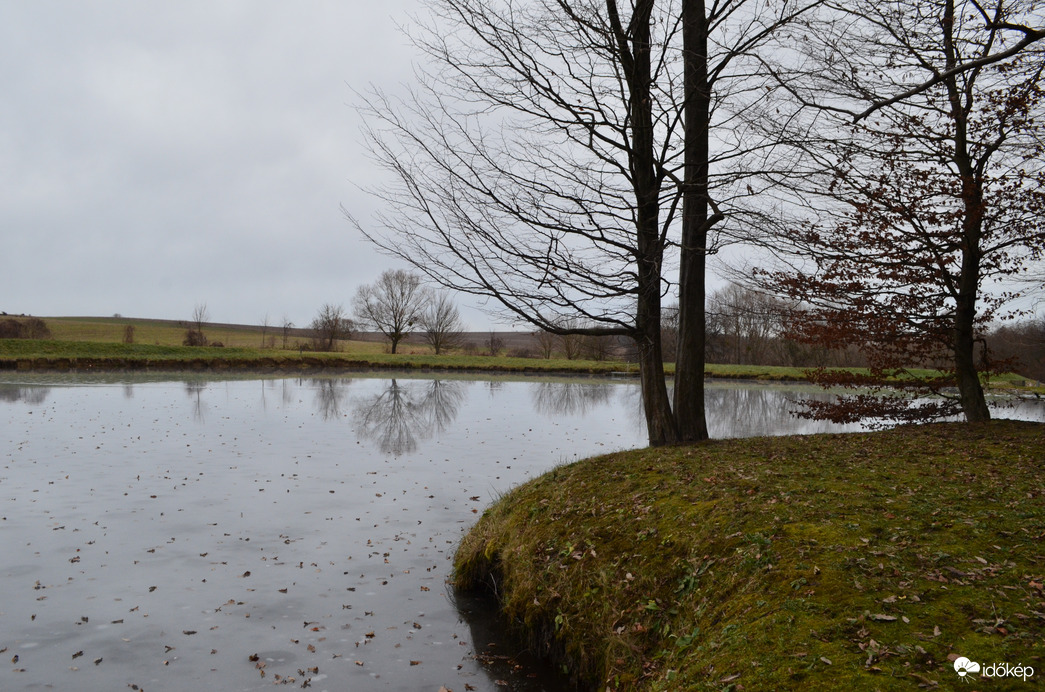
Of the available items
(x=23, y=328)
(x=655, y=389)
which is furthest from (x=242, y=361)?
(x=655, y=389)

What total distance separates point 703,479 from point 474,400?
65.4 feet

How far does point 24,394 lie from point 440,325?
3722cm

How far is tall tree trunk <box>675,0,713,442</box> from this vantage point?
9.36 m

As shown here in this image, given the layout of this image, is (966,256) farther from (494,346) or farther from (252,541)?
(494,346)

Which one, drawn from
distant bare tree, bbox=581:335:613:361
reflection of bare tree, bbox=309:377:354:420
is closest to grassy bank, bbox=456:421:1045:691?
distant bare tree, bbox=581:335:613:361

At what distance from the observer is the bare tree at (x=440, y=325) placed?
5991cm

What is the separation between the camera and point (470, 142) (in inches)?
357

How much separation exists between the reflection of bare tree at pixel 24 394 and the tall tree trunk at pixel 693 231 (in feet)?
70.6

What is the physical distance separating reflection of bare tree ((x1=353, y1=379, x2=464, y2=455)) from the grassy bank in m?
8.58

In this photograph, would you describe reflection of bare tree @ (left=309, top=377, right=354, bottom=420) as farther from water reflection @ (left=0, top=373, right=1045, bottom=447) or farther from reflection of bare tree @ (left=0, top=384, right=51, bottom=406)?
reflection of bare tree @ (left=0, top=384, right=51, bottom=406)

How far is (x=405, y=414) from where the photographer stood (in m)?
21.3

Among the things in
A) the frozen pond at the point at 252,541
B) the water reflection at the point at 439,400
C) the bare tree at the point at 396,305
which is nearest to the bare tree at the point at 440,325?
the bare tree at the point at 396,305

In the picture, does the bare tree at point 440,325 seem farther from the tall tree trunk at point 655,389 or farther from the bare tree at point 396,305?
the tall tree trunk at point 655,389

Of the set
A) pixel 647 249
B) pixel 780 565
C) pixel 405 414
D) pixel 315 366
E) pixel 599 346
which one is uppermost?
pixel 647 249
